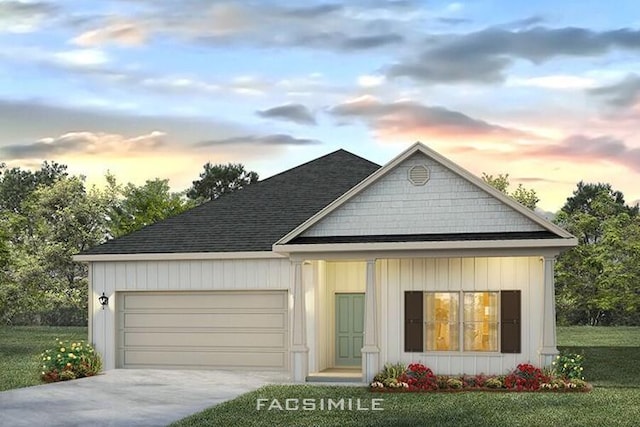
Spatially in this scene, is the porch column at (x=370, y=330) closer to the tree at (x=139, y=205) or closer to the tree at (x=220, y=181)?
the tree at (x=139, y=205)

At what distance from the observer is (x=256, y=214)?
24.4 meters

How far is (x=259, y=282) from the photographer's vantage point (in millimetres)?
22031

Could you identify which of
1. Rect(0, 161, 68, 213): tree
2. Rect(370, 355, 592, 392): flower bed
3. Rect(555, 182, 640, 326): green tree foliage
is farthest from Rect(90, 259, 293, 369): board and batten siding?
Rect(0, 161, 68, 213): tree

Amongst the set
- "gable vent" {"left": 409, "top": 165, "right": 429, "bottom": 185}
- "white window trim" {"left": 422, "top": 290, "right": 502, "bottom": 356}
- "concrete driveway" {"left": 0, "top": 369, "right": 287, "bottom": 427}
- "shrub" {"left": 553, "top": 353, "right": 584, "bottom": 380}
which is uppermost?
"gable vent" {"left": 409, "top": 165, "right": 429, "bottom": 185}

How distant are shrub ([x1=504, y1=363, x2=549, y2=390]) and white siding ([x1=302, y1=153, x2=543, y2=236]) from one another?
9.34 feet

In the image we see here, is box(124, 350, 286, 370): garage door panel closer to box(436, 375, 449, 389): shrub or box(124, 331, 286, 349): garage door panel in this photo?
box(124, 331, 286, 349): garage door panel

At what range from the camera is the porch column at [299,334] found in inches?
781

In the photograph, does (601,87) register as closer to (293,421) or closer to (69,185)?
(293,421)

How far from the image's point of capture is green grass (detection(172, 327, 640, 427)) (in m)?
13.9

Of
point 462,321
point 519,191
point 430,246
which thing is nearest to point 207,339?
point 462,321

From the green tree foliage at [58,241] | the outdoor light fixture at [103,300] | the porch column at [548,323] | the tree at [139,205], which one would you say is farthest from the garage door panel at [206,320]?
the green tree foliage at [58,241]

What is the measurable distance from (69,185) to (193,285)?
66.7ft

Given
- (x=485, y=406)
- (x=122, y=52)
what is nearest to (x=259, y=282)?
(x=485, y=406)

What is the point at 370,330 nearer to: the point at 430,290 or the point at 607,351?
the point at 430,290
